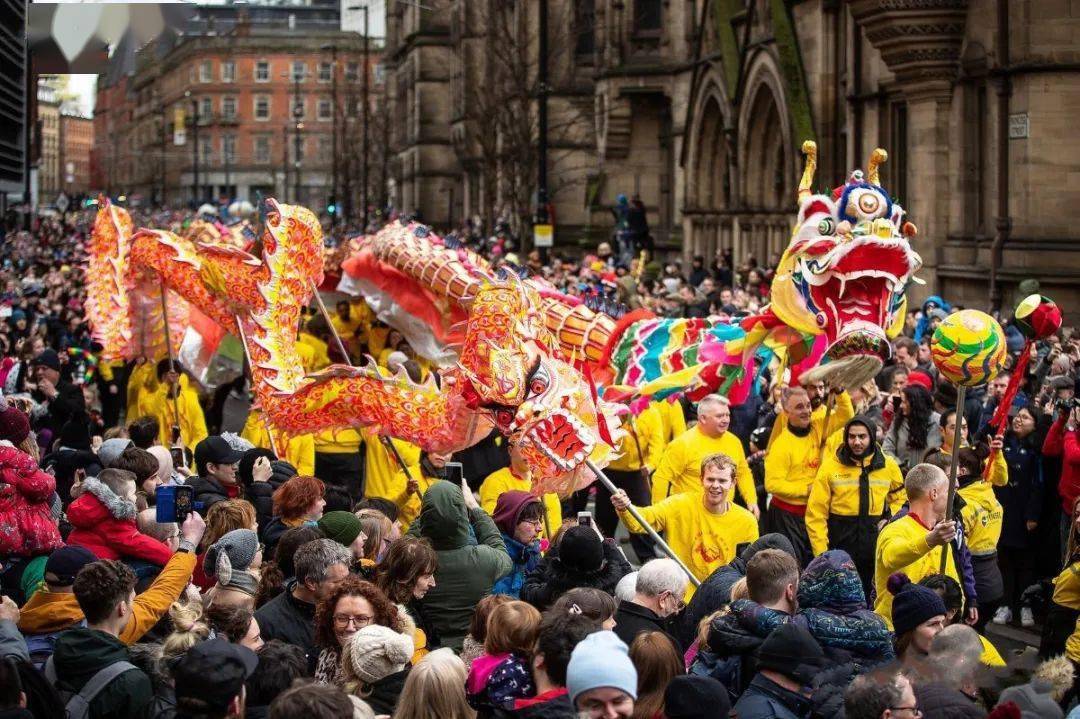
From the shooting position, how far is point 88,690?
7156 mm

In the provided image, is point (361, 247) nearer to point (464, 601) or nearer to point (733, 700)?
point (464, 601)

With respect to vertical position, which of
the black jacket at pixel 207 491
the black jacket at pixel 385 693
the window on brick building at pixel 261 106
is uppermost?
the window on brick building at pixel 261 106

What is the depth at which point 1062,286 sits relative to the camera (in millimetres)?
21766

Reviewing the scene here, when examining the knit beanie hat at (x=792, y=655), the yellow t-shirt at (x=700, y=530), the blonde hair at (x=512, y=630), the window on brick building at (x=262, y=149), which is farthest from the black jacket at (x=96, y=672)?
the window on brick building at (x=262, y=149)

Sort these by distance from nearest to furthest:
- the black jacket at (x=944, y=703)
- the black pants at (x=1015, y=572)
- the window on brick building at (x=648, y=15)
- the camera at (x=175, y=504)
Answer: the black jacket at (x=944, y=703), the camera at (x=175, y=504), the black pants at (x=1015, y=572), the window on brick building at (x=648, y=15)

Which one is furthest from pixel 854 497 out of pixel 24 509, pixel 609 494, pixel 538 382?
pixel 24 509

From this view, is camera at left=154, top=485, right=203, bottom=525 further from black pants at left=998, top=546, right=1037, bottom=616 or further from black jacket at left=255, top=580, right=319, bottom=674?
black pants at left=998, top=546, right=1037, bottom=616

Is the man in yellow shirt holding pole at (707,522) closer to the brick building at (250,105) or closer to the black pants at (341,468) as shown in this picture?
the black pants at (341,468)

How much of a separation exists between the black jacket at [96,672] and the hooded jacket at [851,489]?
5.21m

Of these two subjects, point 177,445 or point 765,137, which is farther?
point 765,137

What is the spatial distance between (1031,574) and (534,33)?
3849 centimetres

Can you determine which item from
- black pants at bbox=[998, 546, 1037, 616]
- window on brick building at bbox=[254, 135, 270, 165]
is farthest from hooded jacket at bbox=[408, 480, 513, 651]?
window on brick building at bbox=[254, 135, 270, 165]

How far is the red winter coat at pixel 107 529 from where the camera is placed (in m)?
9.16

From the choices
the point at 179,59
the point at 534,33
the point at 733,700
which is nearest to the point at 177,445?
the point at 733,700
